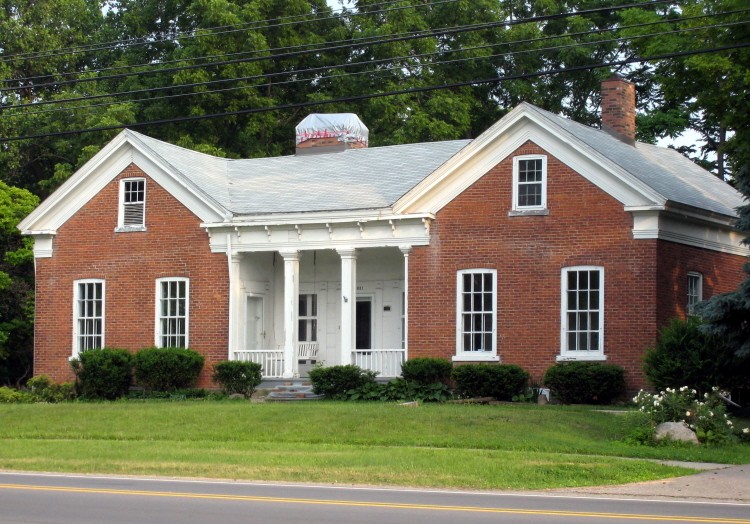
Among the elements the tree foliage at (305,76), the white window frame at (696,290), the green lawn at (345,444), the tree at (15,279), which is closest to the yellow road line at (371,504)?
the green lawn at (345,444)

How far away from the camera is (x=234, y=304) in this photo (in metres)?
34.2

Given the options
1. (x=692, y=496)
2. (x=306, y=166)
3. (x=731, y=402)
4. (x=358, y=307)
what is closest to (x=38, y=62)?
(x=306, y=166)

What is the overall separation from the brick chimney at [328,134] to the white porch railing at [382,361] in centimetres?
818

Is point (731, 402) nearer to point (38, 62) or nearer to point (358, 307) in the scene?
point (358, 307)

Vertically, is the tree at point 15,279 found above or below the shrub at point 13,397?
above

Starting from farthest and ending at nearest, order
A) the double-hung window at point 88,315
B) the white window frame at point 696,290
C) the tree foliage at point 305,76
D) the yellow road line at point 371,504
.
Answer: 1. the tree foliage at point 305,76
2. the double-hung window at point 88,315
3. the white window frame at point 696,290
4. the yellow road line at point 371,504

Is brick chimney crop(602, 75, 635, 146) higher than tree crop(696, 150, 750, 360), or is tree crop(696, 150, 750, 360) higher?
brick chimney crop(602, 75, 635, 146)

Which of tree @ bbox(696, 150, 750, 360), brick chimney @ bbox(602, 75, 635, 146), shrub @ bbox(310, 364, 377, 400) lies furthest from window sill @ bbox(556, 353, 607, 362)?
brick chimney @ bbox(602, 75, 635, 146)

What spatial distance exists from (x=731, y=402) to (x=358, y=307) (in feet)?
35.4

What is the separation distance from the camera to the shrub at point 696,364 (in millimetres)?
26703

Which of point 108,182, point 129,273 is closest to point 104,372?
point 129,273

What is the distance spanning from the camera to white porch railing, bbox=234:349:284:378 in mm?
34125

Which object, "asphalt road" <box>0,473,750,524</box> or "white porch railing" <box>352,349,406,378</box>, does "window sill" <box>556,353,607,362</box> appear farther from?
"asphalt road" <box>0,473,750,524</box>

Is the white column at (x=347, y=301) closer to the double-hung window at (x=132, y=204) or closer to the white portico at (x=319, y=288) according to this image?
the white portico at (x=319, y=288)
